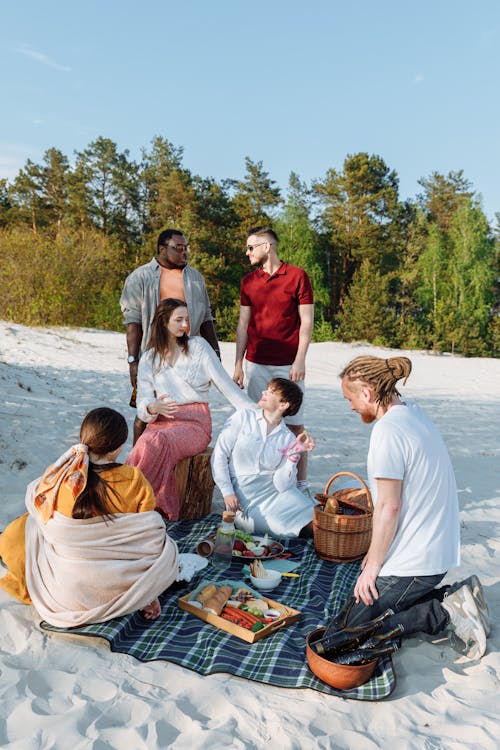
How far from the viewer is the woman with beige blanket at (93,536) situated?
119 inches

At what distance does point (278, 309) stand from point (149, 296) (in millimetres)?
1024

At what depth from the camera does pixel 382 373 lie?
2939mm

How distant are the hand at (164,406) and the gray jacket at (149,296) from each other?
52 cm

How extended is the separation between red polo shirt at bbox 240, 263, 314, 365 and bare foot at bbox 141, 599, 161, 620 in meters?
2.29

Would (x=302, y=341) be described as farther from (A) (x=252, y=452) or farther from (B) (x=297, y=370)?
(A) (x=252, y=452)

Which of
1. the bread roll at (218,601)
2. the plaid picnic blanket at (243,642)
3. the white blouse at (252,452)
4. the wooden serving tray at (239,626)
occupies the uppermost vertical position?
the white blouse at (252,452)

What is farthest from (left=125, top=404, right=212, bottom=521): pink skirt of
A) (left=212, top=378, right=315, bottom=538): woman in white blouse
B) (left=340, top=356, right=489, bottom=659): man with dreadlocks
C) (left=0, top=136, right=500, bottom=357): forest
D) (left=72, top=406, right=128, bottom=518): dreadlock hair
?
(left=0, top=136, right=500, bottom=357): forest

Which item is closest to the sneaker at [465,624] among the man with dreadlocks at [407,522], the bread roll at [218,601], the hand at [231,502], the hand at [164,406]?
the man with dreadlocks at [407,522]

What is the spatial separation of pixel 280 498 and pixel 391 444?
5.85ft

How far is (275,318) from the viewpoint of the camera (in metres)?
5.02

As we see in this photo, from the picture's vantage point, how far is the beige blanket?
3027 millimetres

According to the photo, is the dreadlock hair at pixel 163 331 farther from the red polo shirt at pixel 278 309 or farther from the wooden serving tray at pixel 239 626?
the wooden serving tray at pixel 239 626

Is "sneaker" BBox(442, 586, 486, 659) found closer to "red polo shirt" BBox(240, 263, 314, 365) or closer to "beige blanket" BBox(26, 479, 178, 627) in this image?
"beige blanket" BBox(26, 479, 178, 627)

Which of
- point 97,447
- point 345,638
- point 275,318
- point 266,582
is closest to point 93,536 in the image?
point 97,447
